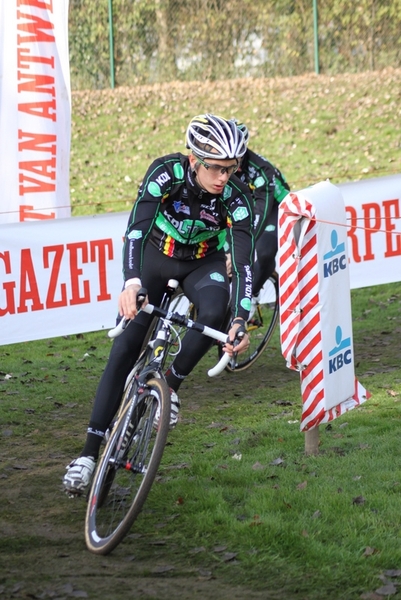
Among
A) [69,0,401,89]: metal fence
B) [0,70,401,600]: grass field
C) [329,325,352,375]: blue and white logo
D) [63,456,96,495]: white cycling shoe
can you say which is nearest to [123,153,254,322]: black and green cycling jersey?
[329,325,352,375]: blue and white logo

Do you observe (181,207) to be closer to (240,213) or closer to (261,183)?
(240,213)

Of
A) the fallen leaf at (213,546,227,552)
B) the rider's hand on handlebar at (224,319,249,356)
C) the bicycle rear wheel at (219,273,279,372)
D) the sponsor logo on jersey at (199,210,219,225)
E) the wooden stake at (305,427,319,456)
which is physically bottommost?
the fallen leaf at (213,546,227,552)

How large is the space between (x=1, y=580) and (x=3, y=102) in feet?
25.1

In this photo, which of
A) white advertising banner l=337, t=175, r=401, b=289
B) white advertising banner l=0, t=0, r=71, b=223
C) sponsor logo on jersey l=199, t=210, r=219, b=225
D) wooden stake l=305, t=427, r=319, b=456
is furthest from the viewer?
white advertising banner l=337, t=175, r=401, b=289

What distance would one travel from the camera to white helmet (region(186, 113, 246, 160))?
5996 mm

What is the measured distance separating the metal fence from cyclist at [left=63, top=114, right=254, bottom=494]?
709 inches

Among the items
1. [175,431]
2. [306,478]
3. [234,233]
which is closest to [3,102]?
[175,431]

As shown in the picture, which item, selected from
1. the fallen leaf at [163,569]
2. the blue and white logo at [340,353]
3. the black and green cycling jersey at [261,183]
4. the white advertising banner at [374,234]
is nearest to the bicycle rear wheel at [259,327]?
the black and green cycling jersey at [261,183]

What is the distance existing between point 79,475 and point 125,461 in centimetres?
49

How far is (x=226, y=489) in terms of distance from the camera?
20.9ft

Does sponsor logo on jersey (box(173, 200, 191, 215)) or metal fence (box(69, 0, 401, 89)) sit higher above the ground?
metal fence (box(69, 0, 401, 89))

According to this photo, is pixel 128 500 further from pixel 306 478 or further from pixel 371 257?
pixel 371 257

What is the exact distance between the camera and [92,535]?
5.43 m

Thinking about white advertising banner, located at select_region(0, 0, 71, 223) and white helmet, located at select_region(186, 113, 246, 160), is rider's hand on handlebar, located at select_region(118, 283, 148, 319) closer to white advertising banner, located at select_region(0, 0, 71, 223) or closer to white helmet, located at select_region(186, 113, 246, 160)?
white helmet, located at select_region(186, 113, 246, 160)
